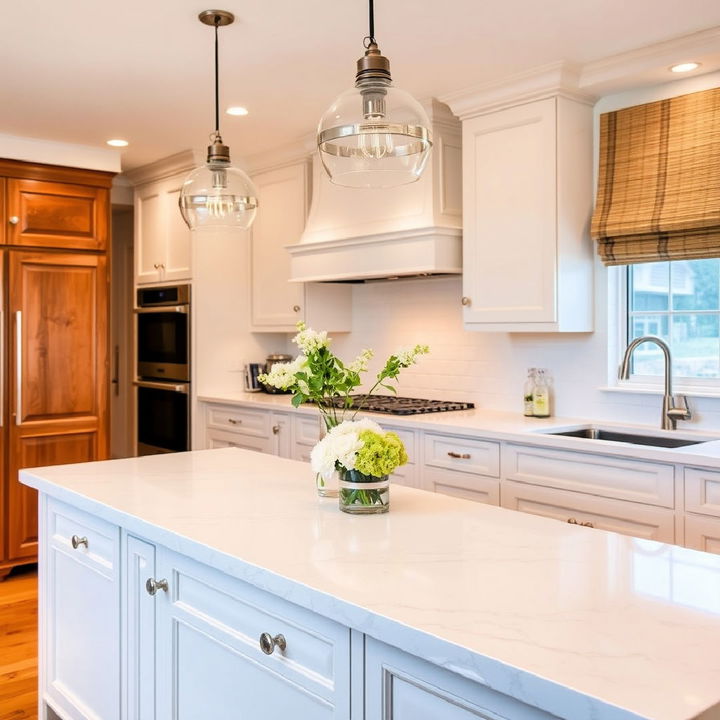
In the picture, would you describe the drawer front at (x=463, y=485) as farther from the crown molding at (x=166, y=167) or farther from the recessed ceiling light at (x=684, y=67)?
the crown molding at (x=166, y=167)

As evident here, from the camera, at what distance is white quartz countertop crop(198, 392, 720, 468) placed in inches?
103

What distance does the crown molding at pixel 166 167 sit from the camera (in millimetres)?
4777

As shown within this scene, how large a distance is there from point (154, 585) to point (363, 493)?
0.55 metres

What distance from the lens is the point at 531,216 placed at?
3402mm

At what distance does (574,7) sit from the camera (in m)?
2.68

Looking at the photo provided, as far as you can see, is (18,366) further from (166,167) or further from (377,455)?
(377,455)

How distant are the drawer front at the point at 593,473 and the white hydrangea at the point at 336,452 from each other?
1398 millimetres

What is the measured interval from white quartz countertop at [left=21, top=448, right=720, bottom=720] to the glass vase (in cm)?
3

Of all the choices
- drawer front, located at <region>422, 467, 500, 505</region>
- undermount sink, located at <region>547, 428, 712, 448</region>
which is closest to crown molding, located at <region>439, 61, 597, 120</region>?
undermount sink, located at <region>547, 428, 712, 448</region>

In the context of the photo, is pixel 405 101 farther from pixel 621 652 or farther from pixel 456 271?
pixel 456 271

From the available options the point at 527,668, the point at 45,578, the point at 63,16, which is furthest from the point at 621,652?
the point at 63,16

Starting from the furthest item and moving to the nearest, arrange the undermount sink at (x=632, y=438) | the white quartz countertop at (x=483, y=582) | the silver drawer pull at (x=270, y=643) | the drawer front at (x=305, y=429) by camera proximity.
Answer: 1. the drawer front at (x=305, y=429)
2. the undermount sink at (x=632, y=438)
3. the silver drawer pull at (x=270, y=643)
4. the white quartz countertop at (x=483, y=582)

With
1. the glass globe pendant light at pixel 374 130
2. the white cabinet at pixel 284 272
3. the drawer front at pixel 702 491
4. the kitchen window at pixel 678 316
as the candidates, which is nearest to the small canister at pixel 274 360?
the white cabinet at pixel 284 272

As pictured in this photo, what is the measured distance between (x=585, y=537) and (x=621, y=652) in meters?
0.61
